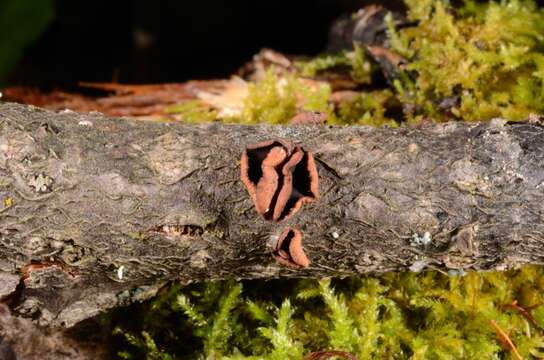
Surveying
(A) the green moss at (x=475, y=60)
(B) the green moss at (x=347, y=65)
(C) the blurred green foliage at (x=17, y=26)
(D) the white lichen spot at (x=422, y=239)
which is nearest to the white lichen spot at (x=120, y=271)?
(D) the white lichen spot at (x=422, y=239)

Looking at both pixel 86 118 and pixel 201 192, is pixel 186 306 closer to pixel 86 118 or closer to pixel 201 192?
pixel 201 192

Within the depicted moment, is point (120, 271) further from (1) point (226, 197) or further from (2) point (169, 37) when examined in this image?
(2) point (169, 37)

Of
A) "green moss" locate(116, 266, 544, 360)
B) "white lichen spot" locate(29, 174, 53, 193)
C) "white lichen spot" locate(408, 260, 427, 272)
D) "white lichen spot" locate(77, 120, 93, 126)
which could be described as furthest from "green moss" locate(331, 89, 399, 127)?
"white lichen spot" locate(29, 174, 53, 193)

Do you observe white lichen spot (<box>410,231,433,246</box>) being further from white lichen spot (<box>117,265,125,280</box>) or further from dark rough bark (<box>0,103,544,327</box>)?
white lichen spot (<box>117,265,125,280</box>)

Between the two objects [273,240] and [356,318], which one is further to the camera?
[356,318]

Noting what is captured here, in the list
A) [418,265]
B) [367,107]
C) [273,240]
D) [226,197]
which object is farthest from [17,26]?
[418,265]

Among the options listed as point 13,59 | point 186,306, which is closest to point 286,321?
point 186,306
